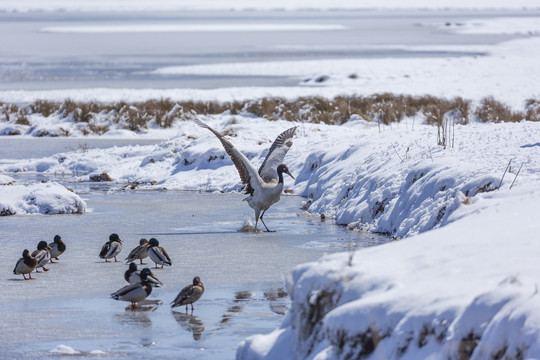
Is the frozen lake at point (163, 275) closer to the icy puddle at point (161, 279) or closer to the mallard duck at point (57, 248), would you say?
the icy puddle at point (161, 279)

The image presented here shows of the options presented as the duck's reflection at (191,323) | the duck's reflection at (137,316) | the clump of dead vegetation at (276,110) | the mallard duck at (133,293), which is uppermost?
the clump of dead vegetation at (276,110)

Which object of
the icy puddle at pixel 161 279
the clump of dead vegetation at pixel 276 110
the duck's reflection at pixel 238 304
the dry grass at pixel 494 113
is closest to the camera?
the icy puddle at pixel 161 279

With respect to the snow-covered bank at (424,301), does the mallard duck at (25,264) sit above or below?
below

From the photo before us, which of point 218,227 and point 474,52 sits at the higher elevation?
point 474,52

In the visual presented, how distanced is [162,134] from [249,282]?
18.7 meters

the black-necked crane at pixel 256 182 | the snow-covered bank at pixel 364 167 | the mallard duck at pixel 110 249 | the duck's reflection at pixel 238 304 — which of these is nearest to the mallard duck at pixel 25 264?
the mallard duck at pixel 110 249

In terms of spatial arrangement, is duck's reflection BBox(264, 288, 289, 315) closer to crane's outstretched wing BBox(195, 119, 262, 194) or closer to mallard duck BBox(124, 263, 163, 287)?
mallard duck BBox(124, 263, 163, 287)

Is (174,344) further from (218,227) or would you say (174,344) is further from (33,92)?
(33,92)

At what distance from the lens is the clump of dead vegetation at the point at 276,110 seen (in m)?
27.0

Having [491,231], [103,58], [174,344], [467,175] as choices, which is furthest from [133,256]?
[103,58]

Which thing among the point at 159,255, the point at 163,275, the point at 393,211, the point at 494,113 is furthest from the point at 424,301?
the point at 494,113

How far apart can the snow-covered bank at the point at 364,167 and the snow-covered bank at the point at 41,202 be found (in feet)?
12.7

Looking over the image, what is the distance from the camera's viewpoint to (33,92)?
134 ft

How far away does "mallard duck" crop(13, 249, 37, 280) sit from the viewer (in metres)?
10.4
